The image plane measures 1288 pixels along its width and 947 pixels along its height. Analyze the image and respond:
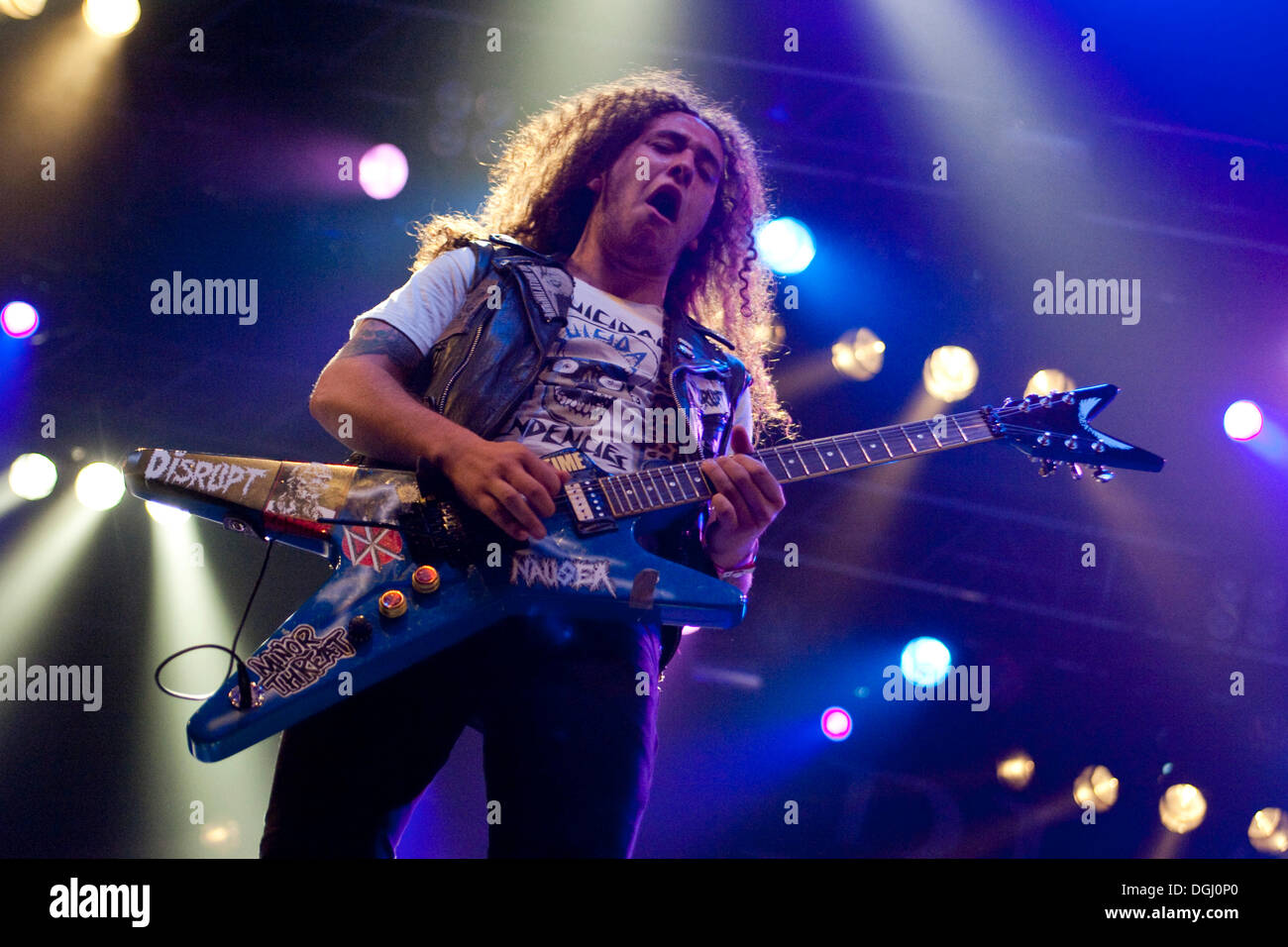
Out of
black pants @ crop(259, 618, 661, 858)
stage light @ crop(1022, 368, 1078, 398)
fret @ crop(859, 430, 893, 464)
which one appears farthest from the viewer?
stage light @ crop(1022, 368, 1078, 398)

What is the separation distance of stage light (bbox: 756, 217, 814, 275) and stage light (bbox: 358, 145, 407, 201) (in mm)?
1715

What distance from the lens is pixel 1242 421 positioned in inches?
179

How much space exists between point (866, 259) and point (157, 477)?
3.56 m

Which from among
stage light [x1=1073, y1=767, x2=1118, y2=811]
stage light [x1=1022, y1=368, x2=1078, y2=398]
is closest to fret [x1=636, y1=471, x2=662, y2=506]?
stage light [x1=1022, y1=368, x2=1078, y2=398]

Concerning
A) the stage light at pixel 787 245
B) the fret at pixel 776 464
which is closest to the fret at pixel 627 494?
the fret at pixel 776 464

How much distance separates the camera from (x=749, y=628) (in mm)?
4668

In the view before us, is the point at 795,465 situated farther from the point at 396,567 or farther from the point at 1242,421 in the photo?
the point at 1242,421

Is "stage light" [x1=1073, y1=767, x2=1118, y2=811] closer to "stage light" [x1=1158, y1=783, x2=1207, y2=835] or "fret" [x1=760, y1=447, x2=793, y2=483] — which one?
"stage light" [x1=1158, y1=783, x2=1207, y2=835]

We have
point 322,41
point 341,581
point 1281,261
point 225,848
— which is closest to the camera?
point 341,581

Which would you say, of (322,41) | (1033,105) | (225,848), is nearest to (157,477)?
(225,848)

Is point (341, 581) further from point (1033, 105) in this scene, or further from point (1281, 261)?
point (1281, 261)

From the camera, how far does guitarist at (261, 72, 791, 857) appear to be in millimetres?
1679

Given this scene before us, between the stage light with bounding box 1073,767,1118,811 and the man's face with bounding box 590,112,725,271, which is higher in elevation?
the man's face with bounding box 590,112,725,271

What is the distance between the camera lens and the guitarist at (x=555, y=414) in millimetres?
1679
